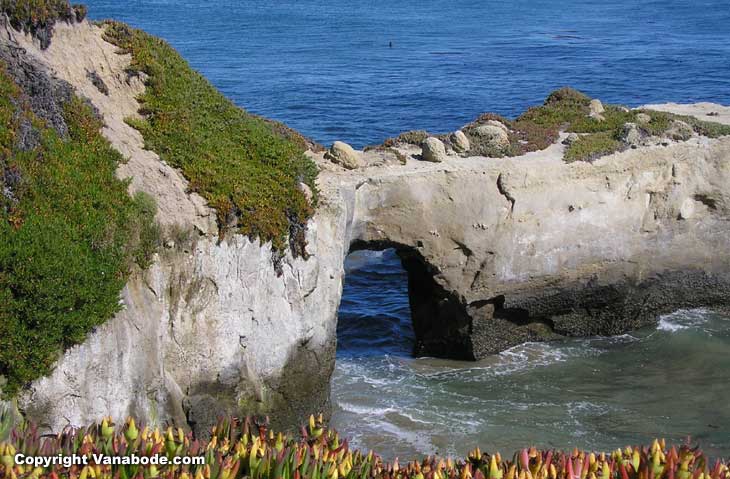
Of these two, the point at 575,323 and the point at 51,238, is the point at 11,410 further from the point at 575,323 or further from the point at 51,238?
the point at 575,323

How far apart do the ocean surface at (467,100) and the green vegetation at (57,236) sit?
783 centimetres

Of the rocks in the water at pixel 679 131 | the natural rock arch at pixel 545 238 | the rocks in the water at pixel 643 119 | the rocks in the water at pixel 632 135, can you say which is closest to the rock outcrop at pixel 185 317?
the natural rock arch at pixel 545 238

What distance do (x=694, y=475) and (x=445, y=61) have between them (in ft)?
183

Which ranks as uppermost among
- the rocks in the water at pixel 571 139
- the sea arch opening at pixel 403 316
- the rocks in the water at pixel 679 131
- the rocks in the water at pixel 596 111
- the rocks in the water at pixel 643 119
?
the rocks in the water at pixel 596 111

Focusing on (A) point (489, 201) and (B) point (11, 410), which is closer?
(B) point (11, 410)

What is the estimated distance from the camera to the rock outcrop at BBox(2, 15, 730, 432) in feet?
57.4

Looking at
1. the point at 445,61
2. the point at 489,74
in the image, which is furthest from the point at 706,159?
the point at 445,61

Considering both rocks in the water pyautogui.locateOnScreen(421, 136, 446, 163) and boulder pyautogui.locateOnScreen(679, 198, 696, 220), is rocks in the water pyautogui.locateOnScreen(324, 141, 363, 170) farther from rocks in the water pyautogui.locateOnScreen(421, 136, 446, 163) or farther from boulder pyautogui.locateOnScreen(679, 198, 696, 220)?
boulder pyautogui.locateOnScreen(679, 198, 696, 220)

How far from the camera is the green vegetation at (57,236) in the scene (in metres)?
14.5

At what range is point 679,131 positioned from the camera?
27203 millimetres

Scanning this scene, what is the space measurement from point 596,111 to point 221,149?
46.5 ft

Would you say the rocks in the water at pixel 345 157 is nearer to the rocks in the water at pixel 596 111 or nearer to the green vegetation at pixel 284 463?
the rocks in the water at pixel 596 111

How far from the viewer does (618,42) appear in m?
73.1

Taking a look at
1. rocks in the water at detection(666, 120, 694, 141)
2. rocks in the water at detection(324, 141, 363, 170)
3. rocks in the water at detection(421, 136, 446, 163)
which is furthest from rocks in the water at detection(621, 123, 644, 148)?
rocks in the water at detection(324, 141, 363, 170)
